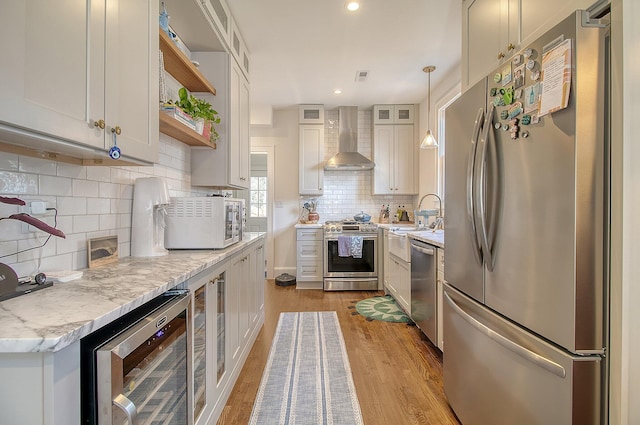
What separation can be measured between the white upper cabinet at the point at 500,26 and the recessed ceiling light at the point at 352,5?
0.79 meters

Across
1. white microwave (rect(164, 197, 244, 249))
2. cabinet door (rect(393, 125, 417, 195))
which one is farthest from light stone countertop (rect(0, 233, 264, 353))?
cabinet door (rect(393, 125, 417, 195))

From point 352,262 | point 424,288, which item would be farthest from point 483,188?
point 352,262

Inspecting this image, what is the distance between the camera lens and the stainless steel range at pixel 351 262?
4.17 meters

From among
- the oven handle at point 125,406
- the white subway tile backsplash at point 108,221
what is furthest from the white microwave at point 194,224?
the oven handle at point 125,406

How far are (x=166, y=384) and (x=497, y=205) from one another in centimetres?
147

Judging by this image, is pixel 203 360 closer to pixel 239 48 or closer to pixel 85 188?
pixel 85 188

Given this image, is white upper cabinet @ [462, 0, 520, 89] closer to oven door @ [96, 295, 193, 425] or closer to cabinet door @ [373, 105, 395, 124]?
oven door @ [96, 295, 193, 425]

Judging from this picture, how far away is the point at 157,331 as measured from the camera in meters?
0.94

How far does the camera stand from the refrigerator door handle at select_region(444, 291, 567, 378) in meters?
0.96

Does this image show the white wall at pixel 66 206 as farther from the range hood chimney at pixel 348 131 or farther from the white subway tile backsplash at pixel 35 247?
the range hood chimney at pixel 348 131

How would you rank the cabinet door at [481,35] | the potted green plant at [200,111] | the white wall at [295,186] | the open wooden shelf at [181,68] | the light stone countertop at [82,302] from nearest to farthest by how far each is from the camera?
the light stone countertop at [82,302], the cabinet door at [481,35], the open wooden shelf at [181,68], the potted green plant at [200,111], the white wall at [295,186]

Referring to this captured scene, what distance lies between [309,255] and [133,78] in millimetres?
3369

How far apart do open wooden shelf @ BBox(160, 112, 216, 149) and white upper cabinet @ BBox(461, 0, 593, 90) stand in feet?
5.67

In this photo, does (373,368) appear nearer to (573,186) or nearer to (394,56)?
(573,186)
